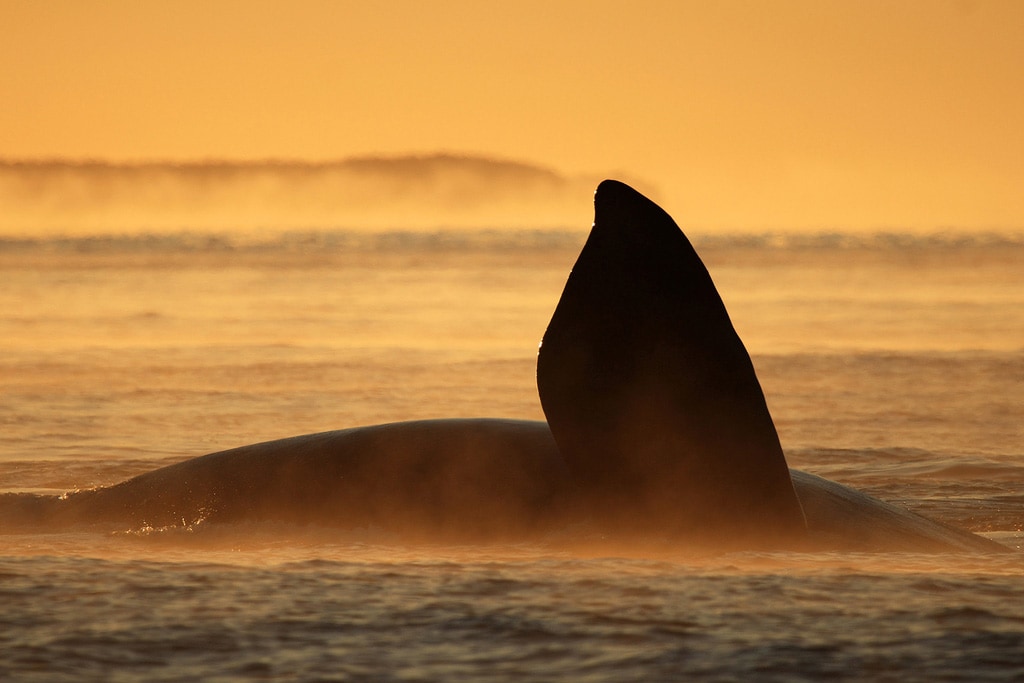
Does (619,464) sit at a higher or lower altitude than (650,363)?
lower

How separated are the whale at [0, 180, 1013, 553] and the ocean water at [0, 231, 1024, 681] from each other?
0.76ft

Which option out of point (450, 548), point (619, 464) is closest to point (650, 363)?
point (619, 464)

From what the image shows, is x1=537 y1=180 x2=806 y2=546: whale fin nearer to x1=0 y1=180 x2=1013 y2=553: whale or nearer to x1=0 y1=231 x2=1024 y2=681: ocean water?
x1=0 y1=180 x2=1013 y2=553: whale

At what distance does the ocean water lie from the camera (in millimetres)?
6137

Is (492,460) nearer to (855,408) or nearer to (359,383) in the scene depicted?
(855,408)

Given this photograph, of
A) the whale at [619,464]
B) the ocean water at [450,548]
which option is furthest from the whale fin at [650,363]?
the ocean water at [450,548]

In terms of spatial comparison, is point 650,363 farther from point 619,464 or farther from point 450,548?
point 450,548

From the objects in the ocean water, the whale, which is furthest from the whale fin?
the ocean water

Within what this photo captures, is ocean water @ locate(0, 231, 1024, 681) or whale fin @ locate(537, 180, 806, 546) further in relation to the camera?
whale fin @ locate(537, 180, 806, 546)

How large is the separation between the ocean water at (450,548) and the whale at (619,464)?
0.23 m

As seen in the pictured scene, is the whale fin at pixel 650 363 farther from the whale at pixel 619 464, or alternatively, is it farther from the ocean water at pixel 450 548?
the ocean water at pixel 450 548

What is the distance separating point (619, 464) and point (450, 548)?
1143 millimetres

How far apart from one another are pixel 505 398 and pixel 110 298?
68.9 ft

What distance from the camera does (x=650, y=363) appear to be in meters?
7.86
